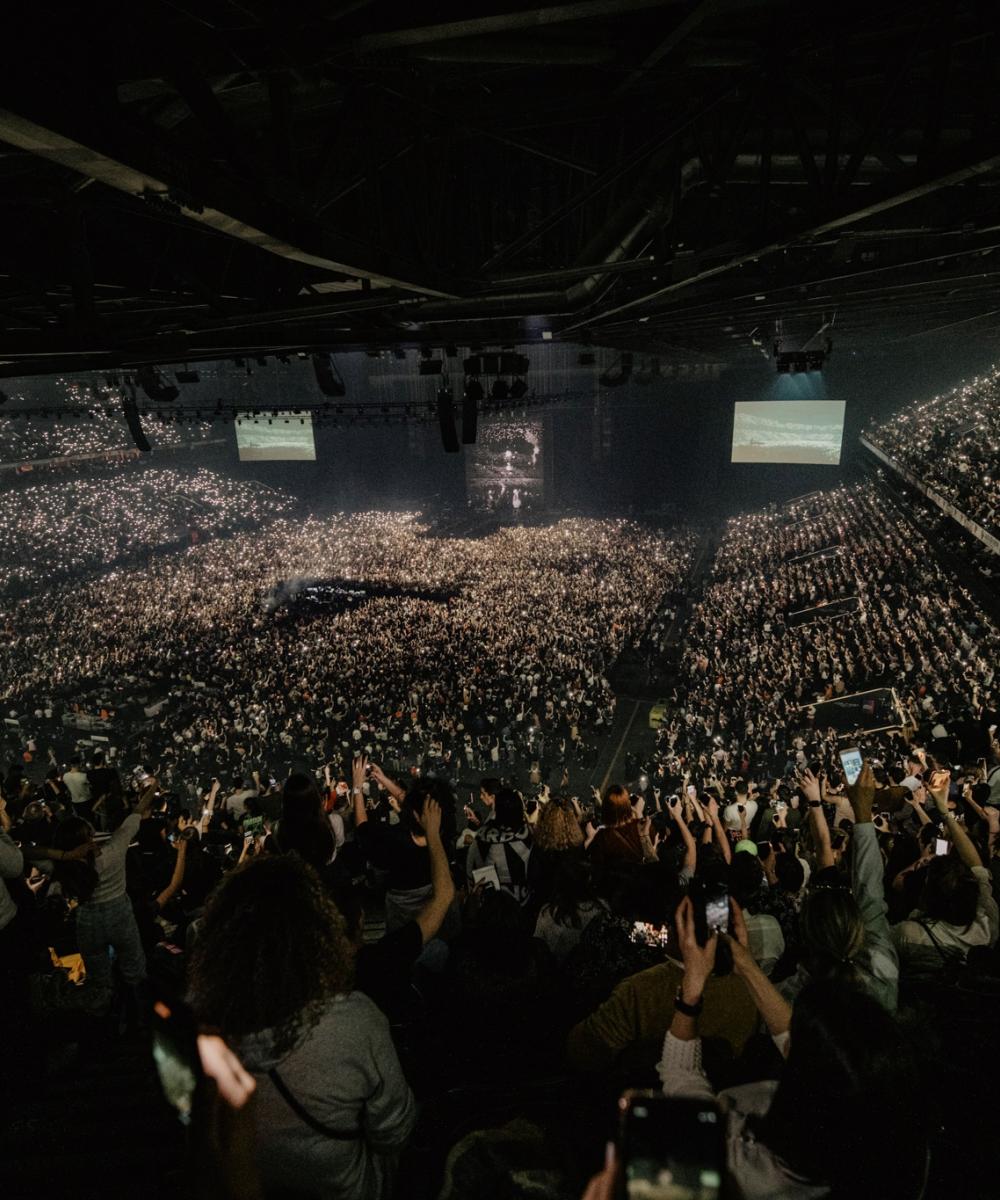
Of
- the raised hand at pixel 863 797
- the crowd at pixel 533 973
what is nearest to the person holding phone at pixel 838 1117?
the crowd at pixel 533 973

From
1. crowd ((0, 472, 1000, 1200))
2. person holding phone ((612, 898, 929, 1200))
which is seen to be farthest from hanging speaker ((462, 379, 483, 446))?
person holding phone ((612, 898, 929, 1200))

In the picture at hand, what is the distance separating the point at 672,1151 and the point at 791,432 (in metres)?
31.0

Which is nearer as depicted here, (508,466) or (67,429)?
(508,466)

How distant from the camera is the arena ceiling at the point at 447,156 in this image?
82.4 inches

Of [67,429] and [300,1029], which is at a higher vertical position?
[300,1029]

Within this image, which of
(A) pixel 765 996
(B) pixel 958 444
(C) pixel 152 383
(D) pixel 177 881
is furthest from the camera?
(B) pixel 958 444

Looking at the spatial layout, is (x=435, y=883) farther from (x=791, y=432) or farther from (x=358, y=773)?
(x=791, y=432)

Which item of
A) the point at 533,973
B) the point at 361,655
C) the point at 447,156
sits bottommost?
the point at 361,655

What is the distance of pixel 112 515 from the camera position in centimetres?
3966

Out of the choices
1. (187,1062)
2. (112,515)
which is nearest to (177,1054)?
(187,1062)

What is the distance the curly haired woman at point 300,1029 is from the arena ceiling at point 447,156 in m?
1.96

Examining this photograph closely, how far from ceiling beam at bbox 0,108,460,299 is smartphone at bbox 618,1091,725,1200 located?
2.47 metres

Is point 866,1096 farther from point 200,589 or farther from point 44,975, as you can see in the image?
point 200,589

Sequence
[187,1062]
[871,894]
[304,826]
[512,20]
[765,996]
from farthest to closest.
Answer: [304,826], [871,894], [512,20], [765,996], [187,1062]
